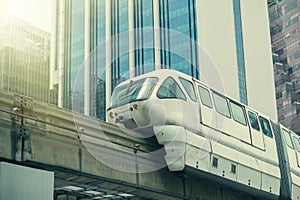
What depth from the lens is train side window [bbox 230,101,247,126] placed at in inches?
757

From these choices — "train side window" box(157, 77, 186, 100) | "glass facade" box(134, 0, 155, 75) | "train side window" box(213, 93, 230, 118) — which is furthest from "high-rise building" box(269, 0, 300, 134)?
"train side window" box(157, 77, 186, 100)

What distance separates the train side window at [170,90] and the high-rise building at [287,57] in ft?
348

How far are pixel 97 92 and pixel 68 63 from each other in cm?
1379

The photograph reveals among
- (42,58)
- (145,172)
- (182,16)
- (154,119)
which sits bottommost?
(145,172)

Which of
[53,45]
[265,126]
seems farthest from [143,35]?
[265,126]

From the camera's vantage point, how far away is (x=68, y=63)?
4277 inches

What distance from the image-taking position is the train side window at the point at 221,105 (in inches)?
717

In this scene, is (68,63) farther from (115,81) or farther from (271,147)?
(271,147)

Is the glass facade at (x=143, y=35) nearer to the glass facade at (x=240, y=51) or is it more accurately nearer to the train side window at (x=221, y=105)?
the glass facade at (x=240, y=51)

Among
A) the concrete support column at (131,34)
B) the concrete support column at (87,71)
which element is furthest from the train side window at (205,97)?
the concrete support column at (87,71)

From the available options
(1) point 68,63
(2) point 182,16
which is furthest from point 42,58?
(2) point 182,16

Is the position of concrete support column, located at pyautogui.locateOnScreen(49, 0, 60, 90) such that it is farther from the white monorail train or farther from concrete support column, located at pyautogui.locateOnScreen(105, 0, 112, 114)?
the white monorail train

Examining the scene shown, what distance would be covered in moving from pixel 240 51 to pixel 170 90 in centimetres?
8515

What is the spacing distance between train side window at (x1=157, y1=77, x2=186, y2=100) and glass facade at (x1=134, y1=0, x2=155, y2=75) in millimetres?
74210
